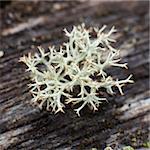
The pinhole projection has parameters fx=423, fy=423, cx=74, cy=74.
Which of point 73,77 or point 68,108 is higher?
point 73,77

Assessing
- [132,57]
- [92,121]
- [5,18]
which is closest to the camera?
[92,121]

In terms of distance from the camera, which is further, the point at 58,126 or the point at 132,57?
the point at 132,57

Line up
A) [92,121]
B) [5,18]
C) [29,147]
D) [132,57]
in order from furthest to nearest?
[5,18], [132,57], [92,121], [29,147]

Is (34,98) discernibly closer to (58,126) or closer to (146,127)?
(58,126)

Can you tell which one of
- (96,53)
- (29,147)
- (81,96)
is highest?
(96,53)

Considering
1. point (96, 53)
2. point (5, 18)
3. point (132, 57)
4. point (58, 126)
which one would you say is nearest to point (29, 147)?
point (58, 126)
